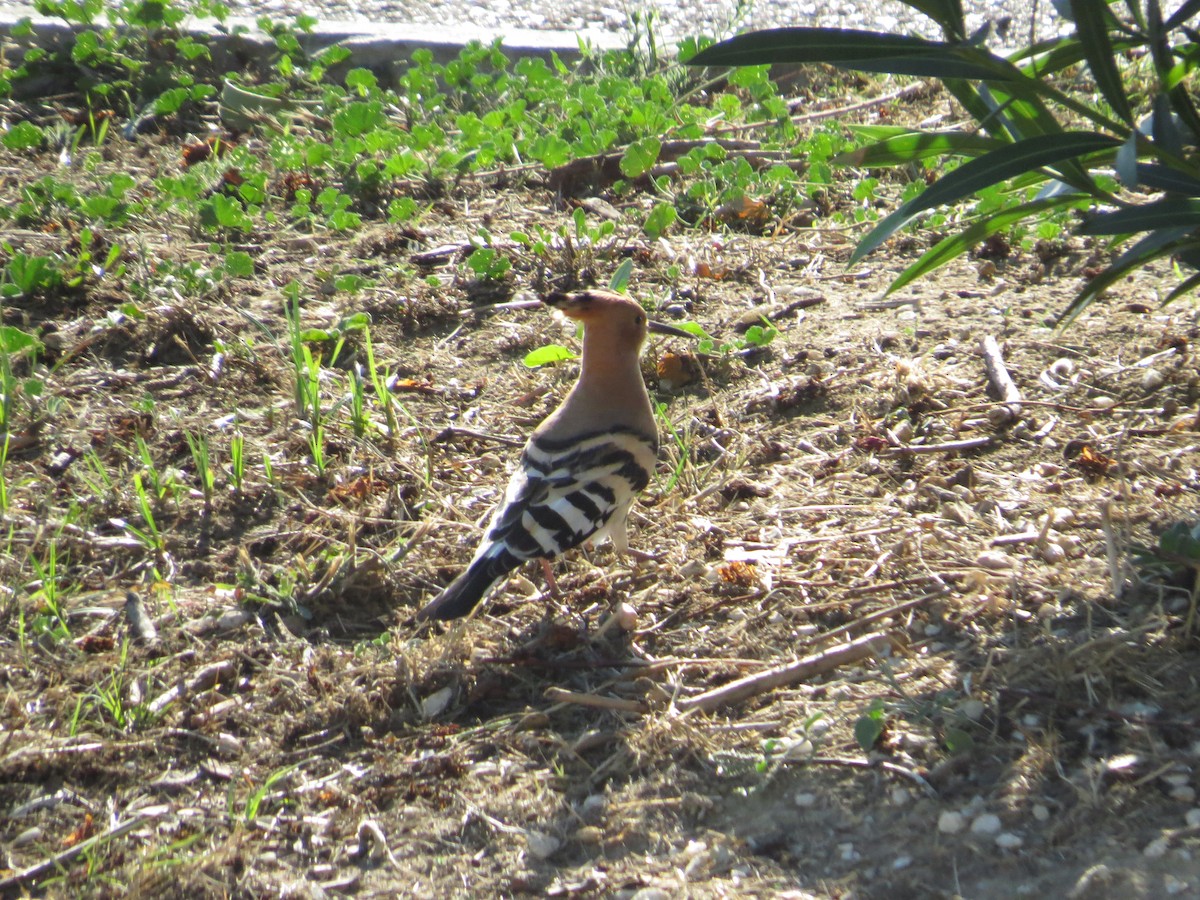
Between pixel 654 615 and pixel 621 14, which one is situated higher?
pixel 621 14

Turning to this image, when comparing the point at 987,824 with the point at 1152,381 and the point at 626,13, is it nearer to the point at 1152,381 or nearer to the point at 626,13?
the point at 1152,381

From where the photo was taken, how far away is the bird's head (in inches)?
137

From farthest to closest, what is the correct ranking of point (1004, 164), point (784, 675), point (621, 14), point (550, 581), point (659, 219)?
point (621, 14)
point (659, 219)
point (550, 581)
point (784, 675)
point (1004, 164)

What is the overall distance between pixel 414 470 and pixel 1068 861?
2079 millimetres

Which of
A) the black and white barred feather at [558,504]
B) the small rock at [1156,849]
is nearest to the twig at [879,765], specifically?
the small rock at [1156,849]

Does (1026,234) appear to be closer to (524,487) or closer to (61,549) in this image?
(524,487)

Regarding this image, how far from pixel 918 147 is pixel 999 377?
1.04m

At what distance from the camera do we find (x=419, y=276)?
4.53m

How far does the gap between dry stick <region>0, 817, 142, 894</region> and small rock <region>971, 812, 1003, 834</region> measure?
157cm

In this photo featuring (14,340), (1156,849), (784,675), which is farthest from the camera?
(14,340)

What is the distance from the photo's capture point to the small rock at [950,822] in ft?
7.26

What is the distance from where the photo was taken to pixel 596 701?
2734mm

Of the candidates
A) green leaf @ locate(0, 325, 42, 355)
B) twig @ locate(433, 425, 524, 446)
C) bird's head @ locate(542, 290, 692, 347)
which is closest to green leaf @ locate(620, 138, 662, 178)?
bird's head @ locate(542, 290, 692, 347)

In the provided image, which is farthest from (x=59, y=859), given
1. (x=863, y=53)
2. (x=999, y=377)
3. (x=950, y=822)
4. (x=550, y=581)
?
(x=999, y=377)
